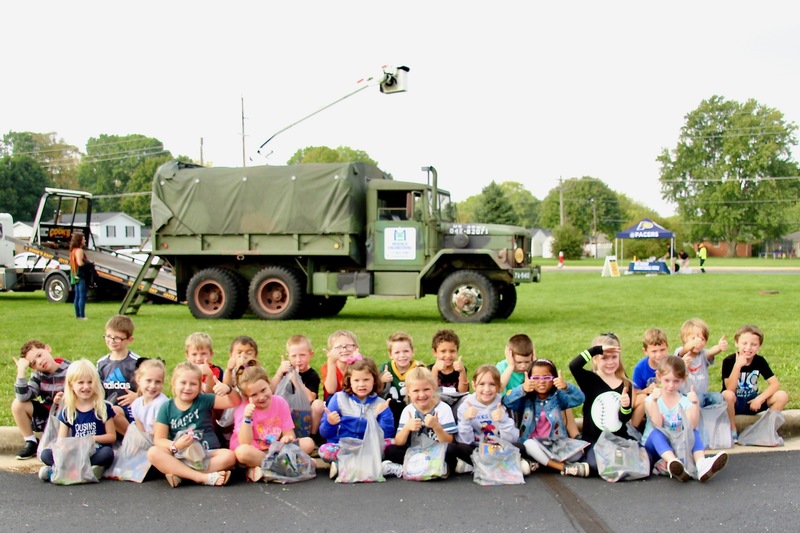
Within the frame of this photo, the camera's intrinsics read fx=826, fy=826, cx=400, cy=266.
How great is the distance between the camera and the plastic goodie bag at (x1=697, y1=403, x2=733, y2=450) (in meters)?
6.16

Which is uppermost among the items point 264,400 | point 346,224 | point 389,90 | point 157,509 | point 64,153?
point 64,153

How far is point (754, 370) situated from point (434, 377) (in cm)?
276

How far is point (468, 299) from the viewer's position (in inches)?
585

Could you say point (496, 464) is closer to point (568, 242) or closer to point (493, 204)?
point (493, 204)

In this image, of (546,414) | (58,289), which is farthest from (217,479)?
(58,289)

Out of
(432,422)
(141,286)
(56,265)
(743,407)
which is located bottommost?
(743,407)

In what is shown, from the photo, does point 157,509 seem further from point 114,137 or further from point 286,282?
point 114,137

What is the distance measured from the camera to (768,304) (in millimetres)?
18203

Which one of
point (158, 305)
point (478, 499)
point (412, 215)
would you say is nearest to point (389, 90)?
point (412, 215)

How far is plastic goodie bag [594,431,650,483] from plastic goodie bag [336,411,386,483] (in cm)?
147

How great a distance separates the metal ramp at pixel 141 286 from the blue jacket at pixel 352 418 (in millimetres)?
12123

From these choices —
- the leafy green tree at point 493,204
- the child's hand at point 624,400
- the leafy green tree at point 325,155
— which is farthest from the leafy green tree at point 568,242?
the child's hand at point 624,400

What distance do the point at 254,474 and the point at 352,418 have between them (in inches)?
31.2

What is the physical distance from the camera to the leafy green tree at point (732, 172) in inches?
3233
